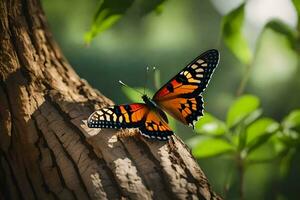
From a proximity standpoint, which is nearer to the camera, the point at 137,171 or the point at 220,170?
the point at 137,171

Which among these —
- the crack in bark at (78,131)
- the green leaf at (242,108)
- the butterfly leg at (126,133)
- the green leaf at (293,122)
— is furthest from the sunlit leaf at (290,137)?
the crack in bark at (78,131)

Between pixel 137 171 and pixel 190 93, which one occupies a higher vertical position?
pixel 190 93

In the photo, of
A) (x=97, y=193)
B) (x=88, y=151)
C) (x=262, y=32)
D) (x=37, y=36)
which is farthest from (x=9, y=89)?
(x=262, y=32)

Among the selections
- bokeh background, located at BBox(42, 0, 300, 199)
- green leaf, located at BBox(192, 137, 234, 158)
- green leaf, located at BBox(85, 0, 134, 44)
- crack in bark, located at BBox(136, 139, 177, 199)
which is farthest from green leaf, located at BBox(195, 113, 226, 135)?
bokeh background, located at BBox(42, 0, 300, 199)

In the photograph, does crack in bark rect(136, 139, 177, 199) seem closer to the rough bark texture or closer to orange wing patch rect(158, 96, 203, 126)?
the rough bark texture

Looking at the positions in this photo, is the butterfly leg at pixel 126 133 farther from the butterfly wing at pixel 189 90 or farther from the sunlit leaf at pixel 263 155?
the sunlit leaf at pixel 263 155

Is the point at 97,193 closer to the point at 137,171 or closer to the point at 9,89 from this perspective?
the point at 137,171

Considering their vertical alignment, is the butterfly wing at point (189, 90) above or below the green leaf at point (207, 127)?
above
